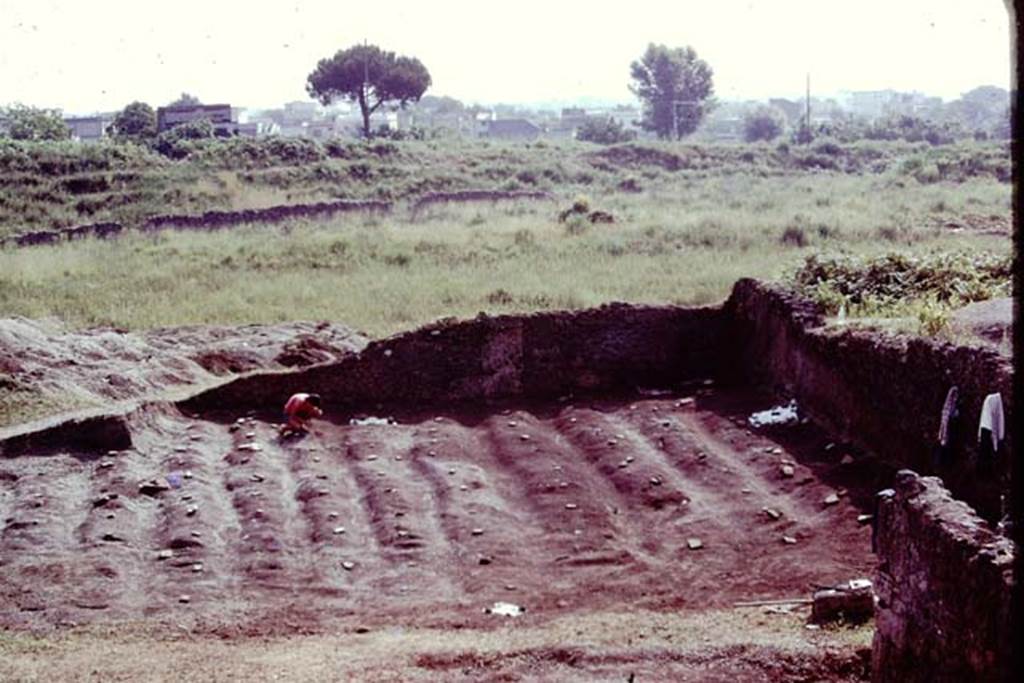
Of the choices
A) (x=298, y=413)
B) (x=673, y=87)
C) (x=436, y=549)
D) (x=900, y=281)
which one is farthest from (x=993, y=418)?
(x=673, y=87)

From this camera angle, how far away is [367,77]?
191ft

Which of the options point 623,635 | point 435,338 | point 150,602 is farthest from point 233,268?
point 623,635

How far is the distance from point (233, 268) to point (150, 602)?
15.6 metres

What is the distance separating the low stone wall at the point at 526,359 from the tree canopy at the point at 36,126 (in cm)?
3760

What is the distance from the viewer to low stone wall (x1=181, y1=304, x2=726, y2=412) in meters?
15.4

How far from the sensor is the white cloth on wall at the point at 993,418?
8055mm

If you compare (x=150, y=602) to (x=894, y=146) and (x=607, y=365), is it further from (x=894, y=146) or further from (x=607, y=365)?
(x=894, y=146)

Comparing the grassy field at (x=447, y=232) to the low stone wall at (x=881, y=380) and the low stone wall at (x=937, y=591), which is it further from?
the low stone wall at (x=937, y=591)

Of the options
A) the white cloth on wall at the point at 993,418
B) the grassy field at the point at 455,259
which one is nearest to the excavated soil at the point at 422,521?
the white cloth on wall at the point at 993,418

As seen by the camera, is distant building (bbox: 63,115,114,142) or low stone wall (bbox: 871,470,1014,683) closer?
low stone wall (bbox: 871,470,1014,683)

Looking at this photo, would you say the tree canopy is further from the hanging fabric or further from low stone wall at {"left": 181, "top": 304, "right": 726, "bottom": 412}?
the hanging fabric

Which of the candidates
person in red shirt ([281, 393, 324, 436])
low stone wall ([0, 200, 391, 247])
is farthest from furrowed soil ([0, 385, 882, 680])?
low stone wall ([0, 200, 391, 247])

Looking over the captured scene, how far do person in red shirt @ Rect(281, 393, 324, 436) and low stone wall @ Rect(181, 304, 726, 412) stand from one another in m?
0.84

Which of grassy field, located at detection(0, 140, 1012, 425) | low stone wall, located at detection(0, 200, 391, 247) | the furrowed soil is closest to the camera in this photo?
the furrowed soil
